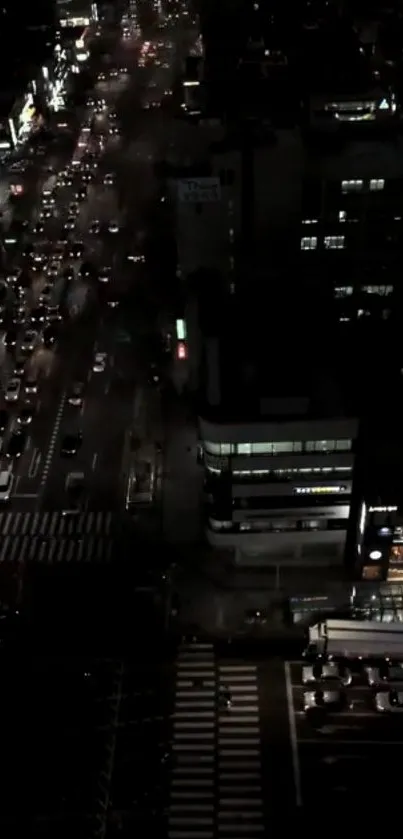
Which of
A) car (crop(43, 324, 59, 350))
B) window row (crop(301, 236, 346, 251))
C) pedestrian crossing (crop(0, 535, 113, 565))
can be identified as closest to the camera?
pedestrian crossing (crop(0, 535, 113, 565))

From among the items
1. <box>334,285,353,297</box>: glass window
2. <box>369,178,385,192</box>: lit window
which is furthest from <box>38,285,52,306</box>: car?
<box>369,178,385,192</box>: lit window

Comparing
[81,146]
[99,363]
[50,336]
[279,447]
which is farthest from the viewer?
[81,146]

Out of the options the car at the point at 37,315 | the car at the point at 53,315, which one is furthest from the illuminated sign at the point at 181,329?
the car at the point at 37,315

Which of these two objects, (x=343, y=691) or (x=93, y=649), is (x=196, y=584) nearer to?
(x=93, y=649)

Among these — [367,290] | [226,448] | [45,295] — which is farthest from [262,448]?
[45,295]

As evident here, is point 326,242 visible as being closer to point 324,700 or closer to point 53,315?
point 53,315

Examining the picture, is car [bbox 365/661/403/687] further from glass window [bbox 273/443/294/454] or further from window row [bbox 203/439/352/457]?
glass window [bbox 273/443/294/454]
